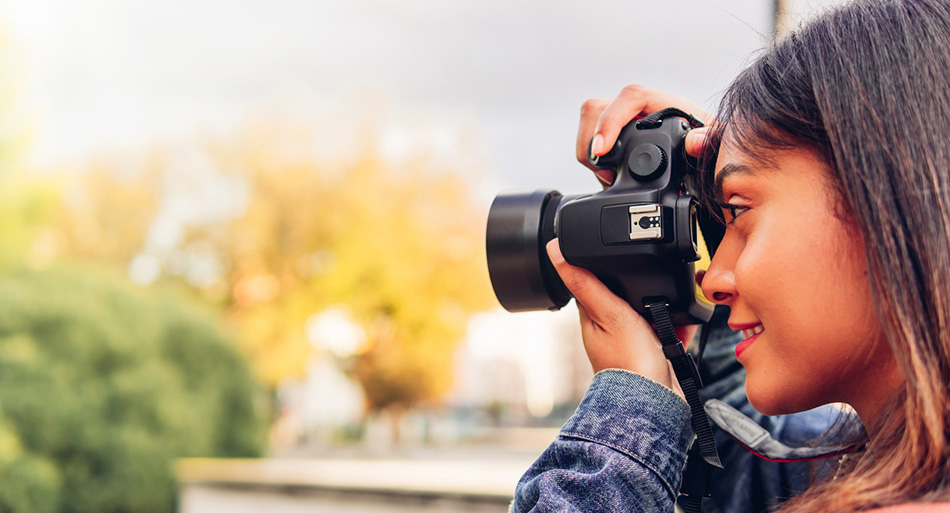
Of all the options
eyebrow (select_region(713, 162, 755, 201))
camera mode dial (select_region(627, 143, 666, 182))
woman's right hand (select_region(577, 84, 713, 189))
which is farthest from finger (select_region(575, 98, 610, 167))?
eyebrow (select_region(713, 162, 755, 201))

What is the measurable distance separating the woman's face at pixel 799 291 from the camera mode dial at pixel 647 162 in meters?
0.13

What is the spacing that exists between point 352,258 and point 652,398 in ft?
47.3

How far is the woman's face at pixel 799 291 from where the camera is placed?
769mm

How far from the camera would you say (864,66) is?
77cm

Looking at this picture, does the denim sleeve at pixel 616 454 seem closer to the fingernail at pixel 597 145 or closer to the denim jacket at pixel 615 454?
the denim jacket at pixel 615 454

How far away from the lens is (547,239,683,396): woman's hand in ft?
3.09

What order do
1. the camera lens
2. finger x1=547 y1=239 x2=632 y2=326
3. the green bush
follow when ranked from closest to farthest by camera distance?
finger x1=547 y1=239 x2=632 y2=326 → the camera lens → the green bush

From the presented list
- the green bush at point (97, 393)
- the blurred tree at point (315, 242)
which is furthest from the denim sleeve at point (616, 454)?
the blurred tree at point (315, 242)

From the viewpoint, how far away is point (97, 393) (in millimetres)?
5570

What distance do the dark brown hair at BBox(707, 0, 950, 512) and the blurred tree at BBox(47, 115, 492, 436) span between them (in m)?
14.2

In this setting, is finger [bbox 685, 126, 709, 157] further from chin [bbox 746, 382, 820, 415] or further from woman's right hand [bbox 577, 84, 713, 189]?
chin [bbox 746, 382, 820, 415]

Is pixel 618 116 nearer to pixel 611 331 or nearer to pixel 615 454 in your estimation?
pixel 611 331

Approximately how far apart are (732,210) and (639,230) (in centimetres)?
12

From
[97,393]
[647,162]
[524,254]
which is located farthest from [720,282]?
[97,393]
